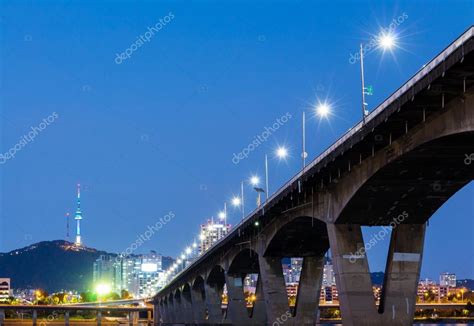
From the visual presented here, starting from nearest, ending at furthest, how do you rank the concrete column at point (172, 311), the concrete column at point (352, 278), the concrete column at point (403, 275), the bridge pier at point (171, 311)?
the concrete column at point (352, 278) < the concrete column at point (403, 275) < the concrete column at point (172, 311) < the bridge pier at point (171, 311)

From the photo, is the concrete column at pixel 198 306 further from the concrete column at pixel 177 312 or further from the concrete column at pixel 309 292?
the concrete column at pixel 309 292

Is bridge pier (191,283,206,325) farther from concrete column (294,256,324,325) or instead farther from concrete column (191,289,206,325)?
concrete column (294,256,324,325)

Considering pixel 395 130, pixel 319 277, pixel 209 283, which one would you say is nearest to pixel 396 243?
pixel 395 130

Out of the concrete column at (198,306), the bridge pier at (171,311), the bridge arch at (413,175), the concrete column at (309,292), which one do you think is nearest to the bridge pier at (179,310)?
the bridge pier at (171,311)

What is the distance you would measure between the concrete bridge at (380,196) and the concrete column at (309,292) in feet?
0.33

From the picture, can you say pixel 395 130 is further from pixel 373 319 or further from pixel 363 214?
pixel 373 319

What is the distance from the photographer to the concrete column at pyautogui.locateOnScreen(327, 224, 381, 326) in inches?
2109

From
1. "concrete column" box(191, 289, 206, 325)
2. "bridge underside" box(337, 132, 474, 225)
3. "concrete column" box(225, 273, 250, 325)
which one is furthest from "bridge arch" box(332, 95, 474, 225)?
"concrete column" box(191, 289, 206, 325)

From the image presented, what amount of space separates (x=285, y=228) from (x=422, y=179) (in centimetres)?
2593

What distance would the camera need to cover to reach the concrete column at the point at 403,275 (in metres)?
54.2

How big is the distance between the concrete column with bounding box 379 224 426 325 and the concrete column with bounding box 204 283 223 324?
72.9m

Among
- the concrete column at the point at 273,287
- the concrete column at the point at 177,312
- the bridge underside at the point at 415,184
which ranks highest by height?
the bridge underside at the point at 415,184

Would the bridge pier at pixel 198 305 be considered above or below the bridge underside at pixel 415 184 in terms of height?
below

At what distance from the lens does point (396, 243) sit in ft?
180
